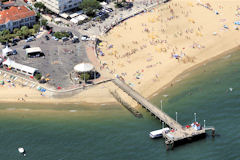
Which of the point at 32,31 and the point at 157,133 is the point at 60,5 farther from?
the point at 157,133

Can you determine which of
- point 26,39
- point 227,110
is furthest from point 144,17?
point 227,110

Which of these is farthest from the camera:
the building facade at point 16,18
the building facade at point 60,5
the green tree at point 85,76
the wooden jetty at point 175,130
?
the building facade at point 60,5

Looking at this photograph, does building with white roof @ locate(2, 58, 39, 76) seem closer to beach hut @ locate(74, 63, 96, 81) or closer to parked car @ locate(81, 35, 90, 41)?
beach hut @ locate(74, 63, 96, 81)

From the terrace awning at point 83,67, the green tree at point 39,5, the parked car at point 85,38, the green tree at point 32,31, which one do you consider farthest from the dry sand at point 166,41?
the green tree at point 39,5

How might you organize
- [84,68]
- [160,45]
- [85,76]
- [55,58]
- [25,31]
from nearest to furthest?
[85,76], [84,68], [55,58], [160,45], [25,31]

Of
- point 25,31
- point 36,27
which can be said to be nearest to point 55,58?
point 25,31

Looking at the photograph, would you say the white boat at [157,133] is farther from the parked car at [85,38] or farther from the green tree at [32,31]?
the green tree at [32,31]
